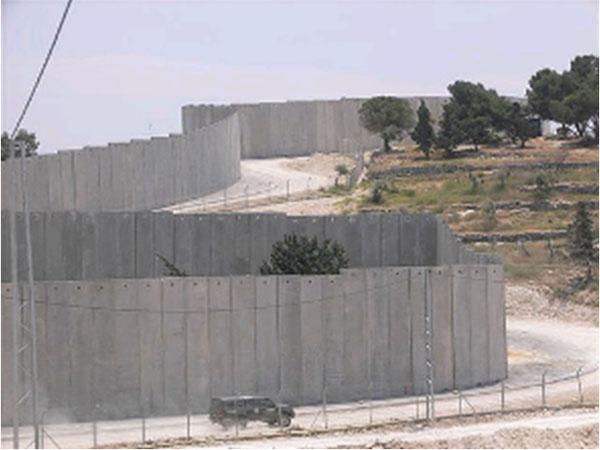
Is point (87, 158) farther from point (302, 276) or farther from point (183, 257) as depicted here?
point (302, 276)

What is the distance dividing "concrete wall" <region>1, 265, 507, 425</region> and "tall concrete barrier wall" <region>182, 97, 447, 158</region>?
172 ft

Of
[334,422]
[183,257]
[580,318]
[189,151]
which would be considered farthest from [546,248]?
[334,422]

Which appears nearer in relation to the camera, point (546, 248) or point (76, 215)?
point (76, 215)

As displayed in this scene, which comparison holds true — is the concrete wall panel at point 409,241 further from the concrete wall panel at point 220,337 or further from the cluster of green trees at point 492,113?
the cluster of green trees at point 492,113

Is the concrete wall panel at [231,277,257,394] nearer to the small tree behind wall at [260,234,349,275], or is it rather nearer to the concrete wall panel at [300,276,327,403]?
the concrete wall panel at [300,276,327,403]

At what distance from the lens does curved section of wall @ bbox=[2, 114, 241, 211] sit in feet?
174

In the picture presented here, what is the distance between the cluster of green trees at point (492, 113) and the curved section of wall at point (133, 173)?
11.0 meters

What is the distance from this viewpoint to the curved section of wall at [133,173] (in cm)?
5319

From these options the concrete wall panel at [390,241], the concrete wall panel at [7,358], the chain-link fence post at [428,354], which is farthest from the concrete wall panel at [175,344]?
the concrete wall panel at [390,241]

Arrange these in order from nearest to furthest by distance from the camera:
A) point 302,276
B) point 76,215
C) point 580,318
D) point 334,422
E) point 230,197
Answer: point 334,422, point 302,276, point 76,215, point 580,318, point 230,197

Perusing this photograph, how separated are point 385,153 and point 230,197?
589 inches

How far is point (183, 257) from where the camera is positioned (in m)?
43.2

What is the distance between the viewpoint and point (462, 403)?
37938 mm

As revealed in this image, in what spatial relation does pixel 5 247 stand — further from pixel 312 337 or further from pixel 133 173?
pixel 133 173
